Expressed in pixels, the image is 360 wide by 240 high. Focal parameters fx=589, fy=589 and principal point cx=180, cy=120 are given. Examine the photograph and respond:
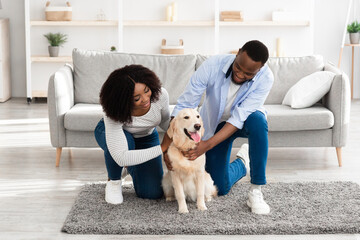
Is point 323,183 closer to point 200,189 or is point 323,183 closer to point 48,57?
point 200,189

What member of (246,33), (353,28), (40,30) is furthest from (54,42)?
(353,28)

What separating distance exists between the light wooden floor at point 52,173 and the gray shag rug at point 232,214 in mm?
53

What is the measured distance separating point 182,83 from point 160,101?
1289 mm

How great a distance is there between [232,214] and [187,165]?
1.02 feet

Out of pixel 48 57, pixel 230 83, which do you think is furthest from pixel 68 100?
pixel 48 57

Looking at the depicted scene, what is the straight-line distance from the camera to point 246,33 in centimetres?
629

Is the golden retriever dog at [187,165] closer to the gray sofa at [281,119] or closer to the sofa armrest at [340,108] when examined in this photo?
the gray sofa at [281,119]

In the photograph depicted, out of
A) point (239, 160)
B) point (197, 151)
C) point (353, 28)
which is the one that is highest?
point (353, 28)

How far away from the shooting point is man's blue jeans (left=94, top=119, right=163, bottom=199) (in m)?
2.93

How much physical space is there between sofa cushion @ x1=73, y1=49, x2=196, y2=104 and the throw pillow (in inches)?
30.9

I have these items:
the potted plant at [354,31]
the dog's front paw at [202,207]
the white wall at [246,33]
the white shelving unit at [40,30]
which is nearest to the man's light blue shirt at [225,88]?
the dog's front paw at [202,207]

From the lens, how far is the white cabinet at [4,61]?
6.11 m

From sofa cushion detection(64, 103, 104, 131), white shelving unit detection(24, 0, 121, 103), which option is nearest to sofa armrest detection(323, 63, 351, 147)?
sofa cushion detection(64, 103, 104, 131)

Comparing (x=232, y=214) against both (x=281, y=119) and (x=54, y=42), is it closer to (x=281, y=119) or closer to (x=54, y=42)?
(x=281, y=119)
